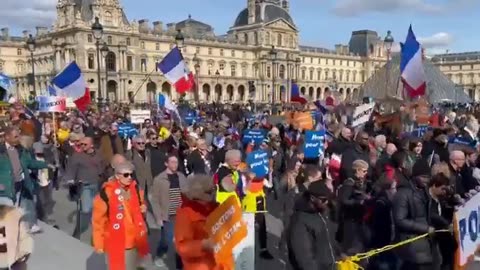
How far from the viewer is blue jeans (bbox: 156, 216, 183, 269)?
639cm

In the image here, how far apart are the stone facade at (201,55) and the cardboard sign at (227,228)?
50715 mm

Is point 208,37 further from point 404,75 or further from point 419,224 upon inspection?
point 419,224

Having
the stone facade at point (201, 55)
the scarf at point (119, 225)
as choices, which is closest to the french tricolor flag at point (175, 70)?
the scarf at point (119, 225)

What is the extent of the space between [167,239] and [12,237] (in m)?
2.69

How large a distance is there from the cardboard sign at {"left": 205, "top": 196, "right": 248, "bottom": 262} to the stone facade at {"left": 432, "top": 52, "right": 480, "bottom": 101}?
104021 mm

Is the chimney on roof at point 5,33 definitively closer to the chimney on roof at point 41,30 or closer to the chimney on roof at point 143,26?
the chimney on roof at point 41,30

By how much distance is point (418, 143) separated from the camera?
312 inches

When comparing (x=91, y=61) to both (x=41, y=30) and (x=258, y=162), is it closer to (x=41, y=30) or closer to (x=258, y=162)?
(x=41, y=30)

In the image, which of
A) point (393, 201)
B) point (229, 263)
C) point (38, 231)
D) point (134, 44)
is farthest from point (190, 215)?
point (134, 44)

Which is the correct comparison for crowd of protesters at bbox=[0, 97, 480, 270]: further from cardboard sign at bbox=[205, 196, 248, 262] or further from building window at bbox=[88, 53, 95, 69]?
building window at bbox=[88, 53, 95, 69]

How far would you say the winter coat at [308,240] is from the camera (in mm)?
4008

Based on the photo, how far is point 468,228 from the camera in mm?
4059

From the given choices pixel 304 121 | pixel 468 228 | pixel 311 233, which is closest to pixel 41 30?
pixel 304 121

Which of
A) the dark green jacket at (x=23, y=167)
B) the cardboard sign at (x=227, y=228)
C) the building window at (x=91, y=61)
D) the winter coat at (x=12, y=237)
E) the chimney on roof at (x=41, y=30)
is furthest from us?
the chimney on roof at (x=41, y=30)
